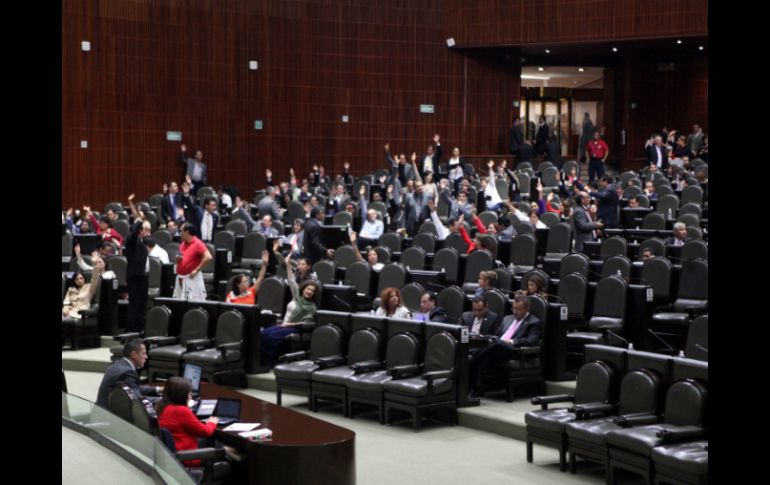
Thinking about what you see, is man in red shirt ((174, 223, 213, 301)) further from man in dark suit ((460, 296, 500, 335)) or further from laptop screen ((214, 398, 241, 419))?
laptop screen ((214, 398, 241, 419))

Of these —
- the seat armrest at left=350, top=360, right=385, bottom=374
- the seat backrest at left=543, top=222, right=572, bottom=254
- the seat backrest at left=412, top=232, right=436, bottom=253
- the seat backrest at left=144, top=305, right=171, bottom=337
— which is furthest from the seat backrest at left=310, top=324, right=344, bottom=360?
the seat backrest at left=543, top=222, right=572, bottom=254

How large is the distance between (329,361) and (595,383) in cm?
268

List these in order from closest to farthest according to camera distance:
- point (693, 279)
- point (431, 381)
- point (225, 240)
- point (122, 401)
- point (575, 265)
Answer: point (122, 401) → point (431, 381) → point (693, 279) → point (575, 265) → point (225, 240)

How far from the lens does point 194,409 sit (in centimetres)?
699

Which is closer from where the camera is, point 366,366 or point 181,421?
point 181,421

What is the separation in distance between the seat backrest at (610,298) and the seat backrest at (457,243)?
3.30 metres

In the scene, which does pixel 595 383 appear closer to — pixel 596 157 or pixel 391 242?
pixel 391 242

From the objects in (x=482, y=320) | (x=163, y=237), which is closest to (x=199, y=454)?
(x=482, y=320)

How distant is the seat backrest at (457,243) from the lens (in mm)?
12516

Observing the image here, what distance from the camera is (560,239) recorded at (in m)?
12.7

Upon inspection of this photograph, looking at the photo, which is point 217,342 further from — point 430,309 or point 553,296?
point 553,296

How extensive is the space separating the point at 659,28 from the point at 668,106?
4.27m
